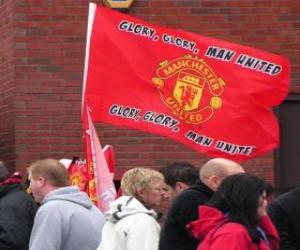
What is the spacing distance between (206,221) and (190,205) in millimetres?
640

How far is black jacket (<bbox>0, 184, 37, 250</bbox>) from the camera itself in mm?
6455

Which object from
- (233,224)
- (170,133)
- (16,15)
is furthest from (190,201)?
(16,15)

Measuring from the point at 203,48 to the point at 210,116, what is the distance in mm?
556

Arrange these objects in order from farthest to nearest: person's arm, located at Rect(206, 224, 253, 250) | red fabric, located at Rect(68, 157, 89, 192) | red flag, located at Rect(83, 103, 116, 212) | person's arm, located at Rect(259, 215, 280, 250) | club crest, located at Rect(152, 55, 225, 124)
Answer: red fabric, located at Rect(68, 157, 89, 192) < club crest, located at Rect(152, 55, 225, 124) < red flag, located at Rect(83, 103, 116, 212) < person's arm, located at Rect(259, 215, 280, 250) < person's arm, located at Rect(206, 224, 253, 250)

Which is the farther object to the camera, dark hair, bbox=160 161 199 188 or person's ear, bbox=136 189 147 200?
dark hair, bbox=160 161 199 188

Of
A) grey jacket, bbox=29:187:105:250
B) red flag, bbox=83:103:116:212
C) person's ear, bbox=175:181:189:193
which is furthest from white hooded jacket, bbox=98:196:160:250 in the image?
red flag, bbox=83:103:116:212

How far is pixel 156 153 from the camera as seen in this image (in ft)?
31.4

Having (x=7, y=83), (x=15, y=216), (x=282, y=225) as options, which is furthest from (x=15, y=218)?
(x=7, y=83)

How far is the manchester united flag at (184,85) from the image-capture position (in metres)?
7.19

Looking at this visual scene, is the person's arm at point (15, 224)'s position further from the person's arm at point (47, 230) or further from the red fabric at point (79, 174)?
the red fabric at point (79, 174)

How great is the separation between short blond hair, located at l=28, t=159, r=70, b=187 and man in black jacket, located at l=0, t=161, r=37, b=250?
59cm

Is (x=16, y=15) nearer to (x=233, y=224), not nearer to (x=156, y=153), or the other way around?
(x=156, y=153)

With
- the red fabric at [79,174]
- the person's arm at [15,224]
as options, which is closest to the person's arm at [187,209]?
the person's arm at [15,224]

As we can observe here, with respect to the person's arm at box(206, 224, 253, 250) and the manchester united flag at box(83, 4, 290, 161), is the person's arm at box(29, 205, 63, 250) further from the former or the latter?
the manchester united flag at box(83, 4, 290, 161)
